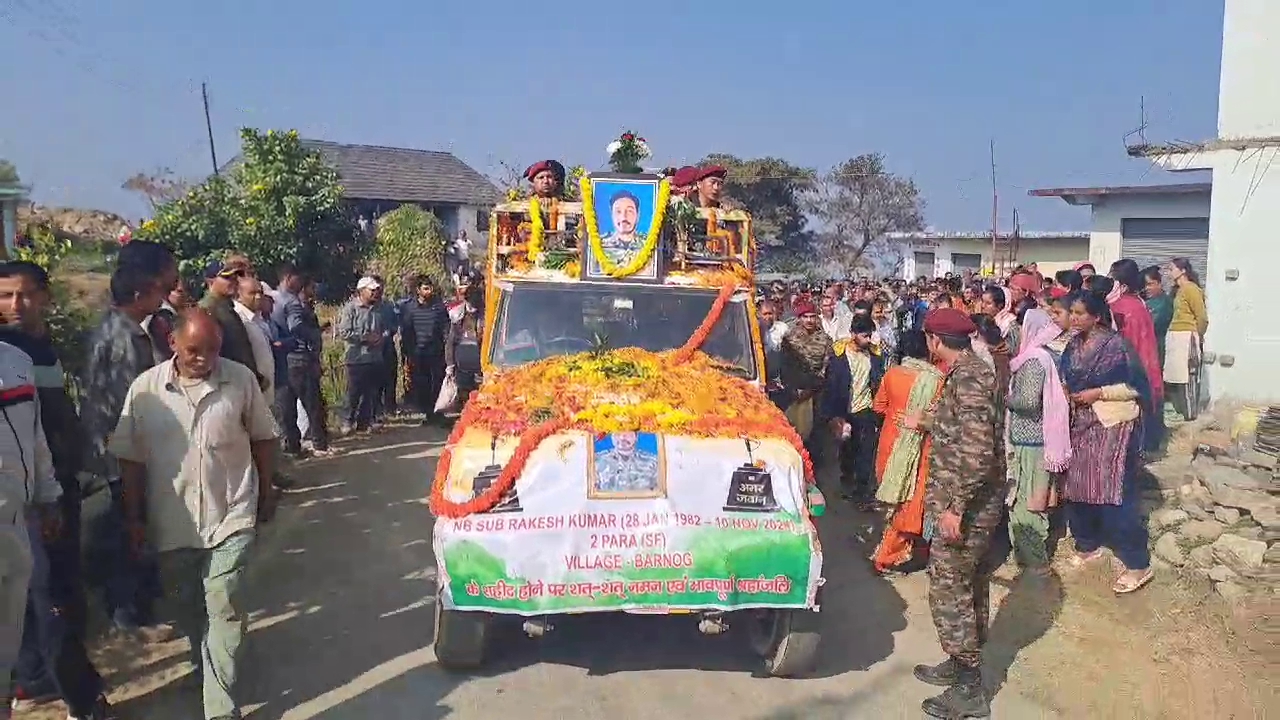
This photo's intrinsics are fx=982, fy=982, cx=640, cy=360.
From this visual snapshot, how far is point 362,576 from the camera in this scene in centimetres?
A: 677

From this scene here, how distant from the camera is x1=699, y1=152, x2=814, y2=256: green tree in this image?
37.4 m

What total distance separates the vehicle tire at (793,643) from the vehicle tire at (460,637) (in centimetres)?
147

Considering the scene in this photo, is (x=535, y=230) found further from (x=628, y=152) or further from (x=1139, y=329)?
(x=1139, y=329)

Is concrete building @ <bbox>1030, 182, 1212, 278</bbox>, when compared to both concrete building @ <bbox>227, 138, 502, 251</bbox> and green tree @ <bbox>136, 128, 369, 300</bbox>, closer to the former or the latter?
green tree @ <bbox>136, 128, 369, 300</bbox>

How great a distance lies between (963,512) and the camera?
4906 millimetres

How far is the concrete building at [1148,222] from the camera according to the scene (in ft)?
51.2

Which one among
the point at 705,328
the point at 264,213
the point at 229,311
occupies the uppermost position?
the point at 264,213

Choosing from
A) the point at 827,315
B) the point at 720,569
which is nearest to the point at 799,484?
the point at 720,569

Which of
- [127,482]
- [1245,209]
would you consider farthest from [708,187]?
[1245,209]

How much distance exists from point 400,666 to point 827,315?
8901 millimetres

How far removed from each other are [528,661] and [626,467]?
1.31 m

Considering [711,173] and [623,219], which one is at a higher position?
[711,173]

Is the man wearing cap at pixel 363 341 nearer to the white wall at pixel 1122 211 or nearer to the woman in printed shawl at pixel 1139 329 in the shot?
the woman in printed shawl at pixel 1139 329

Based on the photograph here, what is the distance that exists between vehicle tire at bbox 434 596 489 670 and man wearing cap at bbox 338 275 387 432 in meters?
6.38
